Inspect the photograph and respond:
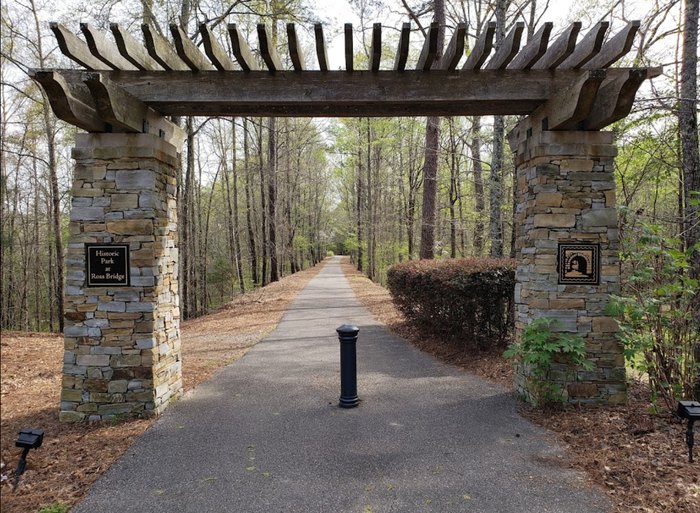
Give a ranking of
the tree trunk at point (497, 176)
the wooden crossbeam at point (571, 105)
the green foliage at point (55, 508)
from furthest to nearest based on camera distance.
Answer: the tree trunk at point (497, 176) < the wooden crossbeam at point (571, 105) < the green foliage at point (55, 508)

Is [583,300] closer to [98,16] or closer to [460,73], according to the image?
[460,73]

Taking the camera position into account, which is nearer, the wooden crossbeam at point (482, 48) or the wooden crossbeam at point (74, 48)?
the wooden crossbeam at point (74, 48)

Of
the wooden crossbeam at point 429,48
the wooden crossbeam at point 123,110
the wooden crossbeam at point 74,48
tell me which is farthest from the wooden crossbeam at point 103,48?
the wooden crossbeam at point 429,48

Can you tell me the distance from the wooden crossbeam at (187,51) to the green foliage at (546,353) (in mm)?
4713

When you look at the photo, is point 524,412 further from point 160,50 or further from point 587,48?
point 160,50

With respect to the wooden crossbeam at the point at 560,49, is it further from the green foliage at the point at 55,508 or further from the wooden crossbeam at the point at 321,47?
the green foliage at the point at 55,508

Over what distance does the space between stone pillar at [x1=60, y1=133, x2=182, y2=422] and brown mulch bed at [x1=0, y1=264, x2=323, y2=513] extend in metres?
0.37

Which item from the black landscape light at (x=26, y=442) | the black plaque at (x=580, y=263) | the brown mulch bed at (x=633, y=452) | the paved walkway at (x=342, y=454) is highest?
the black plaque at (x=580, y=263)

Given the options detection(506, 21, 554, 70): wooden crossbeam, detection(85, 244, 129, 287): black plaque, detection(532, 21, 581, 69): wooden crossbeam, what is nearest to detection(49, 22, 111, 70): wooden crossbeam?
detection(85, 244, 129, 287): black plaque

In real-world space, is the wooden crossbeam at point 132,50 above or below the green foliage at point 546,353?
above

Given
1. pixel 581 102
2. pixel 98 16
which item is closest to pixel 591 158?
pixel 581 102

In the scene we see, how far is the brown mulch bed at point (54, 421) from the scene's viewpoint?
3.34 metres

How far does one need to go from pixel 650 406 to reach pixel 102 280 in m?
6.32

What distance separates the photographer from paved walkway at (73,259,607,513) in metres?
3.20
